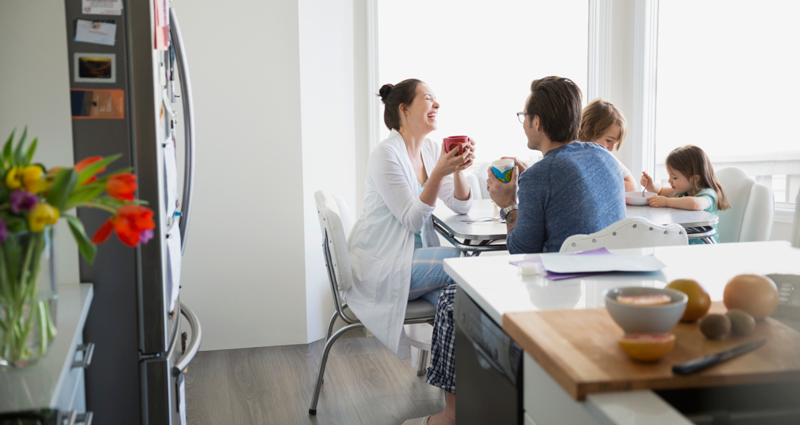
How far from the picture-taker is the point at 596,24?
401cm

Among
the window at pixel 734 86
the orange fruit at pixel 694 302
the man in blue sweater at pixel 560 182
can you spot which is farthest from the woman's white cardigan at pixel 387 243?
the window at pixel 734 86

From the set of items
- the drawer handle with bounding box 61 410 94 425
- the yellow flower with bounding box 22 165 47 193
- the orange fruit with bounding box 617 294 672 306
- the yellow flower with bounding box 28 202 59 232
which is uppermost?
the yellow flower with bounding box 22 165 47 193

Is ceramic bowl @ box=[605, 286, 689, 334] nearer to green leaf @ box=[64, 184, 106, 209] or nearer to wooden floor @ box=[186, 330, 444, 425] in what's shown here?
green leaf @ box=[64, 184, 106, 209]

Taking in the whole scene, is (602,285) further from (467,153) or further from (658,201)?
(658,201)

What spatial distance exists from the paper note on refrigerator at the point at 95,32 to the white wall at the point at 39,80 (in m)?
0.05

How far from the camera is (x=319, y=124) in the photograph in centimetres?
303

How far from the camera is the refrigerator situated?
1092 mm

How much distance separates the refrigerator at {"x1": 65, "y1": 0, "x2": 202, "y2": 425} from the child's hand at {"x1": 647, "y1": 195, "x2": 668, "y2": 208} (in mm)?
2073

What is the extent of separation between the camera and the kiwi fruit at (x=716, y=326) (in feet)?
2.48

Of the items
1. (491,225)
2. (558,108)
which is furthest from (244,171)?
(558,108)

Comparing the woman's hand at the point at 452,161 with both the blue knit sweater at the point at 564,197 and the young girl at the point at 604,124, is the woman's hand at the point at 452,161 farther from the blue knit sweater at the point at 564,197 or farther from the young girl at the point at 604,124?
the young girl at the point at 604,124

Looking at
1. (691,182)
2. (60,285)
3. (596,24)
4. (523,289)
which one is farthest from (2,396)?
(596,24)

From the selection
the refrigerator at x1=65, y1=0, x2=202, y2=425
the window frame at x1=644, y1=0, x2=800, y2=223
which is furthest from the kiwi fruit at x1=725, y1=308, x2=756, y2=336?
the window frame at x1=644, y1=0, x2=800, y2=223

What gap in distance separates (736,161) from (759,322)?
2.80 meters
